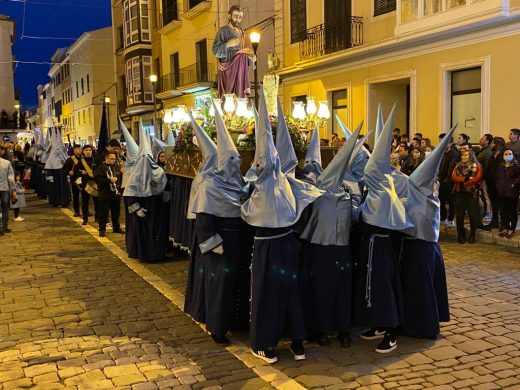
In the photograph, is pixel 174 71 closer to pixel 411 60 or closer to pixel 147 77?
pixel 147 77

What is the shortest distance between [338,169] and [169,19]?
26778mm

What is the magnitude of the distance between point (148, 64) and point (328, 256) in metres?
30.5

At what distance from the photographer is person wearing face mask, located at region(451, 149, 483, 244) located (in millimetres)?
9930

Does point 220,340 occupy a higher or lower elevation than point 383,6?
lower

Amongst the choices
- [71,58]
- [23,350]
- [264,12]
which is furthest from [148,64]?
[23,350]

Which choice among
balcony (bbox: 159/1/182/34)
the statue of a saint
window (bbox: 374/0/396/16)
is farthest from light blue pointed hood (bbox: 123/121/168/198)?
balcony (bbox: 159/1/182/34)

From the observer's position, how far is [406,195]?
5.31 meters

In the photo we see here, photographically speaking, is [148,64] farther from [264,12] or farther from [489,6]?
[489,6]

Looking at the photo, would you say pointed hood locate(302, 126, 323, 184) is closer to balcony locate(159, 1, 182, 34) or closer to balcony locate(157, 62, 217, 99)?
balcony locate(157, 62, 217, 99)

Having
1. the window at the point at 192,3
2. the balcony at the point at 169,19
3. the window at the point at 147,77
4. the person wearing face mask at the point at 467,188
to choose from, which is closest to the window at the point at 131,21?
the window at the point at 147,77

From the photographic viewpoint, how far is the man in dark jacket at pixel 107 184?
36.7ft

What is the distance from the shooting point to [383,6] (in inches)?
626

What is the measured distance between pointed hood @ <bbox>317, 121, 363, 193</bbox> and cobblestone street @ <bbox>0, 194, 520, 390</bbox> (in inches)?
61.1

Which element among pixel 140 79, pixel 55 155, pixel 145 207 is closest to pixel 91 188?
pixel 145 207
